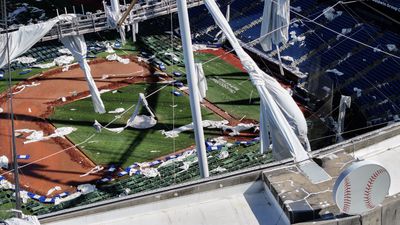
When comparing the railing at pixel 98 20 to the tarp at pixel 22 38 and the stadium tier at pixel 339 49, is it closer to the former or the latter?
the tarp at pixel 22 38

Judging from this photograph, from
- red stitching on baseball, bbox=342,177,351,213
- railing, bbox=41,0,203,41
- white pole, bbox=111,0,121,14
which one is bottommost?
red stitching on baseball, bbox=342,177,351,213

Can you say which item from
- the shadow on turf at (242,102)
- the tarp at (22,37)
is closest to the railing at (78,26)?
the tarp at (22,37)

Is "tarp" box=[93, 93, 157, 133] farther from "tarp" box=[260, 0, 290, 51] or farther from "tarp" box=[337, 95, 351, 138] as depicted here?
"tarp" box=[337, 95, 351, 138]

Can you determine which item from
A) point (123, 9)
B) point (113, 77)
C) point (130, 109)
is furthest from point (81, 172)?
point (123, 9)

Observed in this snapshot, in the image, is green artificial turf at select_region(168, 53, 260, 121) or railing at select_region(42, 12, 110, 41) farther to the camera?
green artificial turf at select_region(168, 53, 260, 121)

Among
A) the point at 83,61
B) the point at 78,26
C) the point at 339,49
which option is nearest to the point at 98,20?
the point at 78,26

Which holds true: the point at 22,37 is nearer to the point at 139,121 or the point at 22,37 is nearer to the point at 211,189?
the point at 139,121

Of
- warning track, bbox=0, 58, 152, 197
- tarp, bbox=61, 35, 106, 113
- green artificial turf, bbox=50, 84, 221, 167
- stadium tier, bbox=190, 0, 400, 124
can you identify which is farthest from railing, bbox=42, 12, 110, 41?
stadium tier, bbox=190, 0, 400, 124

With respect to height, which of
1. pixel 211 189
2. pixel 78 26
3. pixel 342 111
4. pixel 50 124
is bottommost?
pixel 342 111
